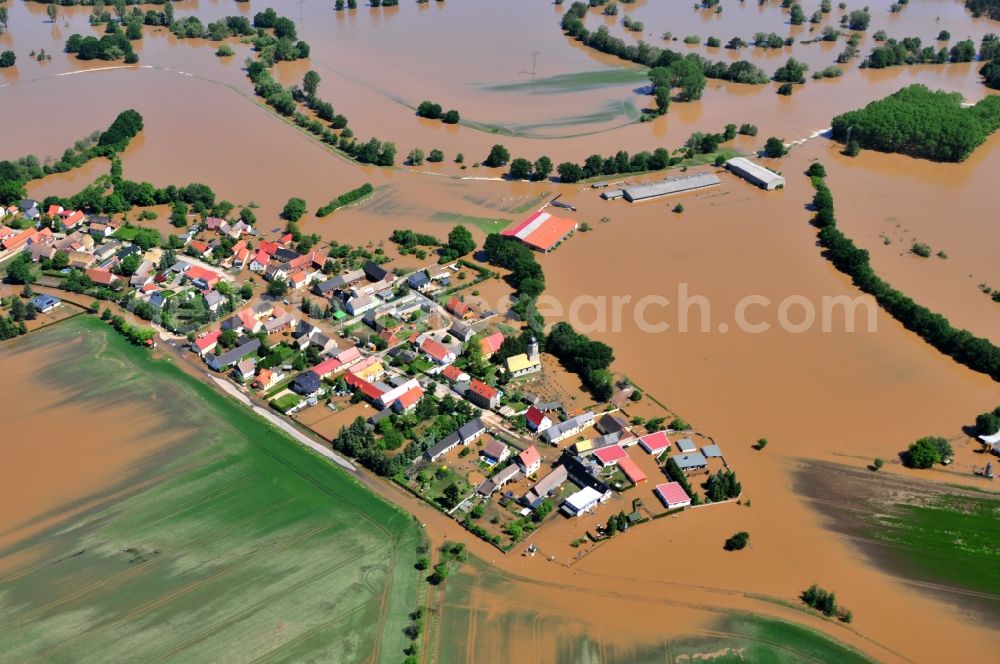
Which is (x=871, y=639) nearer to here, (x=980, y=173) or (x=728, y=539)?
(x=728, y=539)

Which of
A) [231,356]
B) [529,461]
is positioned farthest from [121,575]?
[529,461]

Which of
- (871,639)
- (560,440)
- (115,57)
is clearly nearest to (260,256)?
(560,440)

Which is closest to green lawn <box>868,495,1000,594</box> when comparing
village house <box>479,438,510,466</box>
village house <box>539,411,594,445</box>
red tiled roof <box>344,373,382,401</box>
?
village house <box>539,411,594,445</box>

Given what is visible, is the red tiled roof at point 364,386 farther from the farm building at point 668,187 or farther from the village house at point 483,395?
the farm building at point 668,187

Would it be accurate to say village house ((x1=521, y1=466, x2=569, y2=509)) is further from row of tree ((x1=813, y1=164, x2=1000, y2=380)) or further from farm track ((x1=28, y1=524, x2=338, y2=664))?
row of tree ((x1=813, y1=164, x2=1000, y2=380))

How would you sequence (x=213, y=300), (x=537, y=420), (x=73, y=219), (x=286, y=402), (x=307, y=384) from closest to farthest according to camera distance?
(x=537, y=420), (x=286, y=402), (x=307, y=384), (x=213, y=300), (x=73, y=219)

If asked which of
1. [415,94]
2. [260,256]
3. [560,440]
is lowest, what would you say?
[560,440]

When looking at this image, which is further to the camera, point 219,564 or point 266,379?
point 266,379

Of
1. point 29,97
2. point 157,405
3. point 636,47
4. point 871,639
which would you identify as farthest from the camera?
point 636,47

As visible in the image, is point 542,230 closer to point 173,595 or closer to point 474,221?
point 474,221
